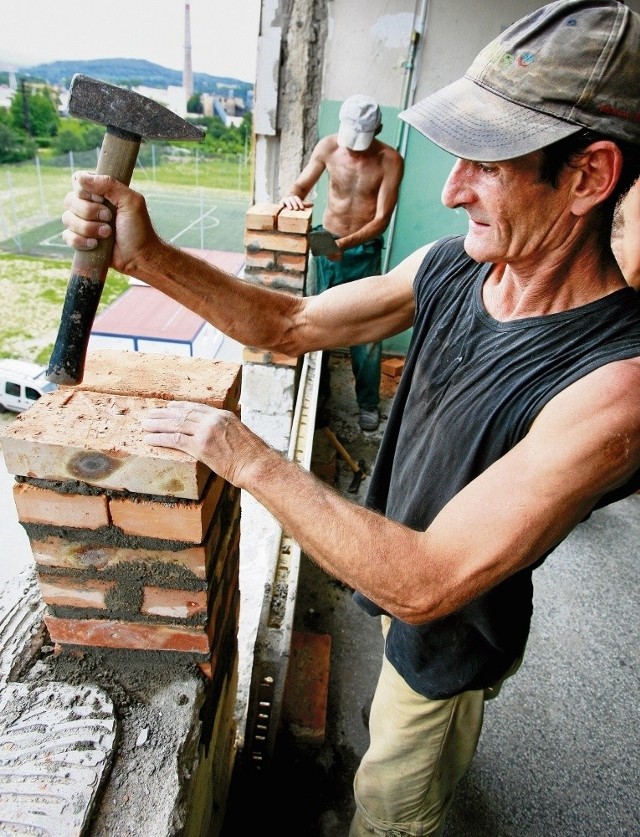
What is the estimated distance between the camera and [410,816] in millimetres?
1774

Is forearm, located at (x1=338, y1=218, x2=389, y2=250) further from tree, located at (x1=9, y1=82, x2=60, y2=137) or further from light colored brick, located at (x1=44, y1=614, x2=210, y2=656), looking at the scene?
tree, located at (x1=9, y1=82, x2=60, y2=137)

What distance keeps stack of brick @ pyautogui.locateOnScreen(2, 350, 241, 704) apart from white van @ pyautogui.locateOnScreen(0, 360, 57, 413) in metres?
5.99

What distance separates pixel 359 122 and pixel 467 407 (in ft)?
12.9

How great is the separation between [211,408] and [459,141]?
2.41 feet

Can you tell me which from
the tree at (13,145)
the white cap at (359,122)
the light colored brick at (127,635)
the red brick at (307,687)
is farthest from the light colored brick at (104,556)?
the tree at (13,145)

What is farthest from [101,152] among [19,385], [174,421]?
[19,385]

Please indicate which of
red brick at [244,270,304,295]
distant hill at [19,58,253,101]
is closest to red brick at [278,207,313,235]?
red brick at [244,270,304,295]

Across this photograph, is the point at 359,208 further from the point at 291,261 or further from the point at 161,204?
the point at 161,204

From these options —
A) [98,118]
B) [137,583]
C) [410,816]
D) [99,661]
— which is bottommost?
[410,816]

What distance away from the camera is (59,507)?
1114 mm

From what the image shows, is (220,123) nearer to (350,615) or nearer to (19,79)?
(19,79)

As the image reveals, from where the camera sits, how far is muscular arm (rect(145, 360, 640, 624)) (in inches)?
40.8

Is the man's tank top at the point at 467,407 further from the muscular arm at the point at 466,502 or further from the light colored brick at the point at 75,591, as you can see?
the light colored brick at the point at 75,591

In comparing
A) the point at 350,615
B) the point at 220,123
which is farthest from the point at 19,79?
the point at 350,615
